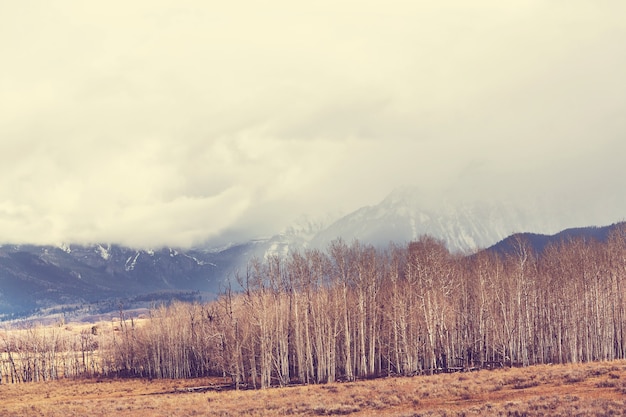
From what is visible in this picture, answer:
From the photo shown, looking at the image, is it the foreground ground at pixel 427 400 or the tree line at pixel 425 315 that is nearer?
the foreground ground at pixel 427 400

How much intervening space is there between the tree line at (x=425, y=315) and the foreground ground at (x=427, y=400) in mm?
15246

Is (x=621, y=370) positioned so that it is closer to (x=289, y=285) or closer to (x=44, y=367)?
(x=289, y=285)

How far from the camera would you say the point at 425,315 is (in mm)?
78375

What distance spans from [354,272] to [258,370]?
2737 centimetres

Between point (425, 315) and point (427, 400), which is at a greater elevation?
point (425, 315)

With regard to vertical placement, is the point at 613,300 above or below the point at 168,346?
above

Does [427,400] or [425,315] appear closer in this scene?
[427,400]

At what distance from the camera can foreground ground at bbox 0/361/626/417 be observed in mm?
39134

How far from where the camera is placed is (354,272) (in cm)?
9412

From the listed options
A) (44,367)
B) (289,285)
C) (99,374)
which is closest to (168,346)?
(99,374)

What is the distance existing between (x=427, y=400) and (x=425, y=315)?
29.5 m

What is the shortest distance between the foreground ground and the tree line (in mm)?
15246

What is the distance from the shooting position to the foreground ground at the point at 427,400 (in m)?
39.1

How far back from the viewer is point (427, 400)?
49562mm
